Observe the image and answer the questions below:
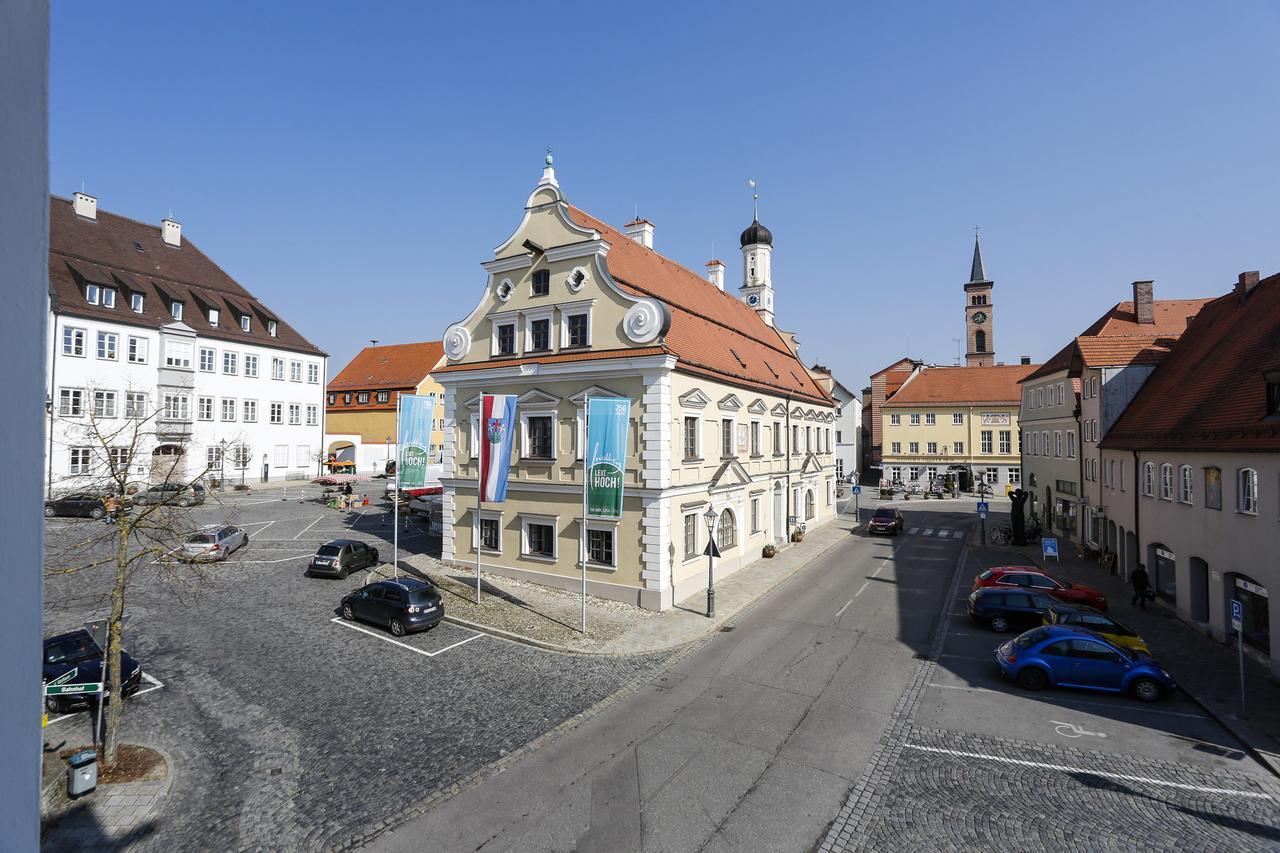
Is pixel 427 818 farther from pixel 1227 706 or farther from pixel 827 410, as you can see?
pixel 827 410

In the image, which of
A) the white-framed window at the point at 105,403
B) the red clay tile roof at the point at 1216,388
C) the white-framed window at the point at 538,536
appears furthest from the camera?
the white-framed window at the point at 105,403

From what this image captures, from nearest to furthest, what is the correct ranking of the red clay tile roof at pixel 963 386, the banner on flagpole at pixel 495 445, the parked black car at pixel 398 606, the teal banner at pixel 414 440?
1. the parked black car at pixel 398 606
2. the banner on flagpole at pixel 495 445
3. the teal banner at pixel 414 440
4. the red clay tile roof at pixel 963 386

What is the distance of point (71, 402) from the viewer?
140 ft

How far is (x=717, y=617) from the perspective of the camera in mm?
23141

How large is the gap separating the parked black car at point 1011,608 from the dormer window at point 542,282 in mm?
19760

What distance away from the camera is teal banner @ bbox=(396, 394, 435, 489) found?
26.5 m

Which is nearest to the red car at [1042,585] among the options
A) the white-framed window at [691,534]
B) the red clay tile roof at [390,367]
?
the white-framed window at [691,534]

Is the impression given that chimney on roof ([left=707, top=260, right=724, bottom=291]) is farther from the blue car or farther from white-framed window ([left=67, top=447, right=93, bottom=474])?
white-framed window ([left=67, top=447, right=93, bottom=474])

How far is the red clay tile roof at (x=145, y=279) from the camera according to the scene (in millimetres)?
44688

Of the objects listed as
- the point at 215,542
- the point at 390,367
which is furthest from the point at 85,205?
the point at 215,542

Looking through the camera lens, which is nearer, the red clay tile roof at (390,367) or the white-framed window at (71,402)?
the white-framed window at (71,402)

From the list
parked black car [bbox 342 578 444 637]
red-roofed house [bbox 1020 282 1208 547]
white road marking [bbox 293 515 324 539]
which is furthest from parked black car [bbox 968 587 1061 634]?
white road marking [bbox 293 515 324 539]

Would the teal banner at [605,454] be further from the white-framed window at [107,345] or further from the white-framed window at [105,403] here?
the white-framed window at [107,345]

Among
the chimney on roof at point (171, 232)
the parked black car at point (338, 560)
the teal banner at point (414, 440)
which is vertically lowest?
the parked black car at point (338, 560)
